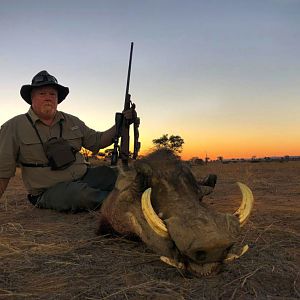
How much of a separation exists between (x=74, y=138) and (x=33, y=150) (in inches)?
23.2

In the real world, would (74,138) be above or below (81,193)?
above

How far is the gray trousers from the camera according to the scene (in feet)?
14.9

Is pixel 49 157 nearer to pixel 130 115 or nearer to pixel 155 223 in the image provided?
pixel 130 115

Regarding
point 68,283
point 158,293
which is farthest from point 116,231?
point 158,293

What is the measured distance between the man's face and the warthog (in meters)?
2.06

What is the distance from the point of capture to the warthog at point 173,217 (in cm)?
197

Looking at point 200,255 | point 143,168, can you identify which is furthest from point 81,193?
point 200,255

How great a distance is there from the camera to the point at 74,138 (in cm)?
520

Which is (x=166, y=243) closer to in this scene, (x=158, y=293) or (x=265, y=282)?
(x=158, y=293)

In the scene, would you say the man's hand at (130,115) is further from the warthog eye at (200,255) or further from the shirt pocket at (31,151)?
the warthog eye at (200,255)

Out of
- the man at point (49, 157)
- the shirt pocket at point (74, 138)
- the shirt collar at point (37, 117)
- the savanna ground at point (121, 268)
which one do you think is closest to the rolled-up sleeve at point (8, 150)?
the man at point (49, 157)

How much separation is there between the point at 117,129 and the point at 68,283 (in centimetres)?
292

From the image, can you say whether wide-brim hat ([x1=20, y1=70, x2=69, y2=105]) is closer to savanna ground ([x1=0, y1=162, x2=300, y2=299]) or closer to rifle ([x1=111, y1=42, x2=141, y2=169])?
rifle ([x1=111, y1=42, x2=141, y2=169])

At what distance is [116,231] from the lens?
309 centimetres
